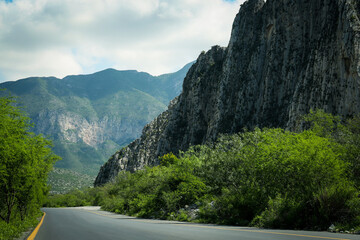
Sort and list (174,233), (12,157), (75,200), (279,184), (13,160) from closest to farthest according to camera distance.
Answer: (174,233) < (279,184) < (13,160) < (12,157) < (75,200)

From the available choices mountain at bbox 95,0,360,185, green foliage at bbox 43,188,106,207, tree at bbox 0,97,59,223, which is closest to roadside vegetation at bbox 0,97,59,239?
tree at bbox 0,97,59,223

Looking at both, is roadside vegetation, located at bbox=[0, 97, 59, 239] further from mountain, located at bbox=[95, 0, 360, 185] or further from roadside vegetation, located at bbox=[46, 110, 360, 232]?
mountain, located at bbox=[95, 0, 360, 185]

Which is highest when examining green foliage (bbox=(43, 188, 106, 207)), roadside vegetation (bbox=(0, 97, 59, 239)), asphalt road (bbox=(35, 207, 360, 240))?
roadside vegetation (bbox=(0, 97, 59, 239))

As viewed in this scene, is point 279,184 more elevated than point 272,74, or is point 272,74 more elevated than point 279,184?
point 272,74

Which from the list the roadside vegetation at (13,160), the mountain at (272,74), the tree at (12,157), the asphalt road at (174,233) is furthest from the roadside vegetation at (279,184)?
the mountain at (272,74)

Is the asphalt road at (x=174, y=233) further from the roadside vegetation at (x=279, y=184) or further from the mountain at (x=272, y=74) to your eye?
the mountain at (x=272, y=74)

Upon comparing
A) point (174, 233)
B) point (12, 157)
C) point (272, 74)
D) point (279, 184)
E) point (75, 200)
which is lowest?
point (75, 200)

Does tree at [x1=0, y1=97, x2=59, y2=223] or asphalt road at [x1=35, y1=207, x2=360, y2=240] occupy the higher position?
tree at [x1=0, y1=97, x2=59, y2=223]

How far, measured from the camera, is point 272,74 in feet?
260

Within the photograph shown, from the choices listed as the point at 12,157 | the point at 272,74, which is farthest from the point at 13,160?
the point at 272,74

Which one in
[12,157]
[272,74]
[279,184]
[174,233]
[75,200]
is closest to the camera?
[174,233]

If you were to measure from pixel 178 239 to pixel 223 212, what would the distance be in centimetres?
1112

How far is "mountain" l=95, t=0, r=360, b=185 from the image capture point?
2060 inches

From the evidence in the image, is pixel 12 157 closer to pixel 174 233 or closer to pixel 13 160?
pixel 13 160
